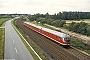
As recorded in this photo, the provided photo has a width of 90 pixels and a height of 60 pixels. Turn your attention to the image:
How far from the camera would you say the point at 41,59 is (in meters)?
30.3

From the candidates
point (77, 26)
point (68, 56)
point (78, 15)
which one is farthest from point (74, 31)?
point (78, 15)

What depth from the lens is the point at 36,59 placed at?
98.2 feet

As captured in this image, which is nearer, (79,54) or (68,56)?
(68,56)

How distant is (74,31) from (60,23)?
26311mm

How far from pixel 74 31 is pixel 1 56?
64.2m

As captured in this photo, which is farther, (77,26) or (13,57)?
(77,26)

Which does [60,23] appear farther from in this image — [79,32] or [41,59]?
[41,59]

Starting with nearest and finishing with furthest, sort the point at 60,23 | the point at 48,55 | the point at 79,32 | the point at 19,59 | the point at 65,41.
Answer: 1. the point at 19,59
2. the point at 48,55
3. the point at 65,41
4. the point at 79,32
5. the point at 60,23

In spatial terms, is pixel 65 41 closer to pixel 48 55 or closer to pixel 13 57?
pixel 48 55

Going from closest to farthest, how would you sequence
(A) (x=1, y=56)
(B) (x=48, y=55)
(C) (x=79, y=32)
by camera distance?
1. (A) (x=1, y=56)
2. (B) (x=48, y=55)
3. (C) (x=79, y=32)

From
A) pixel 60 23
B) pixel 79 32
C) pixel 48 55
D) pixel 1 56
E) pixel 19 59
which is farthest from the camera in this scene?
pixel 60 23

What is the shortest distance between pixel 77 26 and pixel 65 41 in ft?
164

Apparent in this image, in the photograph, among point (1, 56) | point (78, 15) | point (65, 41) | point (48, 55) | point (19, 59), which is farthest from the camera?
point (78, 15)

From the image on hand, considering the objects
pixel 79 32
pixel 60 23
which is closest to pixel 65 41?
pixel 79 32
